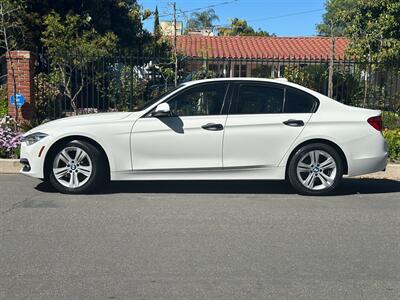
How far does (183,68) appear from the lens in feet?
51.9

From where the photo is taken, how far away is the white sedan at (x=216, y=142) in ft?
24.1

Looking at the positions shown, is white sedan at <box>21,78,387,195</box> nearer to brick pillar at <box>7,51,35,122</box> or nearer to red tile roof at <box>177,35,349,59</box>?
brick pillar at <box>7,51,35,122</box>

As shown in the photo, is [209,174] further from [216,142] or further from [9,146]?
[9,146]

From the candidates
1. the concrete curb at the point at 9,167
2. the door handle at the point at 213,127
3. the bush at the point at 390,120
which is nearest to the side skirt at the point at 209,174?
the door handle at the point at 213,127

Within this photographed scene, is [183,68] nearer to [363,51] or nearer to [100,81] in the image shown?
[100,81]

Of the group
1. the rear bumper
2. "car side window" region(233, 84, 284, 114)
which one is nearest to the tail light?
the rear bumper

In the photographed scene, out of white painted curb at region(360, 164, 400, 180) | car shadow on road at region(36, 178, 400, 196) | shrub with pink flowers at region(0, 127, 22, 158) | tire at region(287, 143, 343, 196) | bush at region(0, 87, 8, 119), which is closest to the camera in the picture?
tire at region(287, 143, 343, 196)

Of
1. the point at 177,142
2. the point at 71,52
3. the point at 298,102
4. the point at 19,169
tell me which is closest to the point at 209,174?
the point at 177,142

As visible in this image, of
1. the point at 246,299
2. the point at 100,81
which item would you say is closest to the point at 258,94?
the point at 246,299

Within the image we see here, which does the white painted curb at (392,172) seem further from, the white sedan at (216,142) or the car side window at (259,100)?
the car side window at (259,100)

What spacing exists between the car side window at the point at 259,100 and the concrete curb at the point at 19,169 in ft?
8.79

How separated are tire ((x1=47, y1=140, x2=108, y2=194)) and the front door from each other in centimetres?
49

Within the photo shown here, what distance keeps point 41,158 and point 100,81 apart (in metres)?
7.86

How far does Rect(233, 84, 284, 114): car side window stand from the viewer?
7.55 metres
